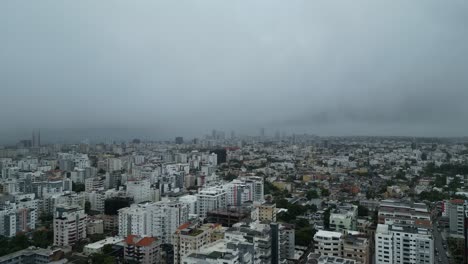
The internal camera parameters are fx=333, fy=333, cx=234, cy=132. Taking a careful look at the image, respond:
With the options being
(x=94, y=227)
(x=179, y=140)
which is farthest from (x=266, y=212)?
(x=179, y=140)

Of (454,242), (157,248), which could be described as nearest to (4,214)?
(157,248)

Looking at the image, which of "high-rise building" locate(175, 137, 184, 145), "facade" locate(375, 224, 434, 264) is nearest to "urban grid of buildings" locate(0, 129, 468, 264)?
"facade" locate(375, 224, 434, 264)

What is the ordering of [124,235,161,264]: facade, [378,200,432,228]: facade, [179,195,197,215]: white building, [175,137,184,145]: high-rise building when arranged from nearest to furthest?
[124,235,161,264]: facade, [378,200,432,228]: facade, [179,195,197,215]: white building, [175,137,184,145]: high-rise building

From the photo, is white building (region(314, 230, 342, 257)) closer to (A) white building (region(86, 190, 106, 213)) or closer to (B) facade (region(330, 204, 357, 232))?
(B) facade (region(330, 204, 357, 232))

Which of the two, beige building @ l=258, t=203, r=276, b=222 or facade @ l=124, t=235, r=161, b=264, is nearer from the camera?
facade @ l=124, t=235, r=161, b=264

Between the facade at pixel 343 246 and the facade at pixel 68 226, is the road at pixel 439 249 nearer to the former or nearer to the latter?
the facade at pixel 343 246

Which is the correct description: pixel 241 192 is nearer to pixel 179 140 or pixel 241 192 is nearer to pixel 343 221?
pixel 343 221
